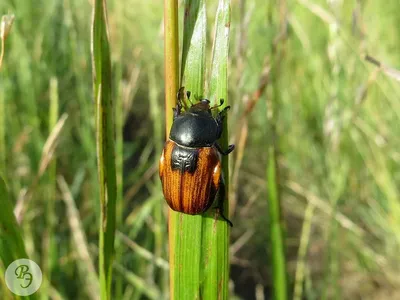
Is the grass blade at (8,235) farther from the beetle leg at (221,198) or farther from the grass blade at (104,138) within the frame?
the beetle leg at (221,198)

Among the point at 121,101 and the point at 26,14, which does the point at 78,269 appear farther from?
the point at 26,14

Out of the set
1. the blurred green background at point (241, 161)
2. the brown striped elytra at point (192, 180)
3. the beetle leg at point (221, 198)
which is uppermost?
the beetle leg at point (221, 198)

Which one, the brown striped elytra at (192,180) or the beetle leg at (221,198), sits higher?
the beetle leg at (221,198)

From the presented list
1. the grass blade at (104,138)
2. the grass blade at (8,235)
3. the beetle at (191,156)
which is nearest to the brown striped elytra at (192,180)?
the beetle at (191,156)

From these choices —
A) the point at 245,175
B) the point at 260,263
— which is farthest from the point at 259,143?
the point at 260,263

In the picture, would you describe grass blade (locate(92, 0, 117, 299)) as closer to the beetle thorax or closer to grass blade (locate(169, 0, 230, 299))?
grass blade (locate(169, 0, 230, 299))

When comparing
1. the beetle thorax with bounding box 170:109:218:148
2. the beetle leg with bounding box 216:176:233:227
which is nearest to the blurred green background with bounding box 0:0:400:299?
the beetle thorax with bounding box 170:109:218:148

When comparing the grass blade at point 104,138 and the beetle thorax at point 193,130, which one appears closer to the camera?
the grass blade at point 104,138
